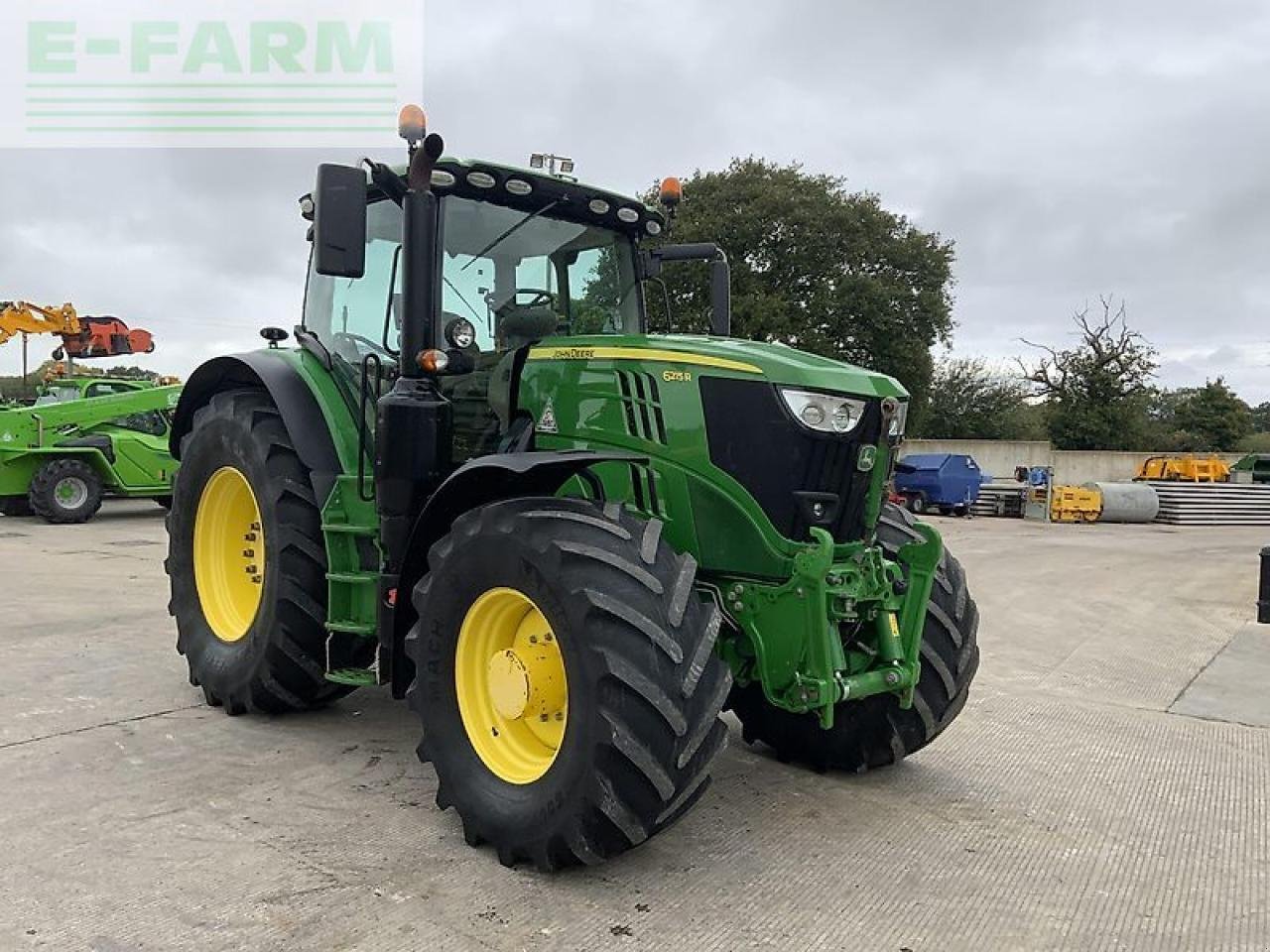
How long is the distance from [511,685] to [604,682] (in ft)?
1.69

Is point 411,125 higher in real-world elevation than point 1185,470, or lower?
higher

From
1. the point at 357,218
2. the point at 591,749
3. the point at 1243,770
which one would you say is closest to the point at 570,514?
the point at 591,749

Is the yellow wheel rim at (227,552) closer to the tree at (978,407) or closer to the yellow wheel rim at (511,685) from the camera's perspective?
the yellow wheel rim at (511,685)

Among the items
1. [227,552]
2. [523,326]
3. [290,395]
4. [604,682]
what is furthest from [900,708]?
[227,552]

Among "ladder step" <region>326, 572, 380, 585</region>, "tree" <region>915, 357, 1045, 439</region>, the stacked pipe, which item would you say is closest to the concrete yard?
"ladder step" <region>326, 572, 380, 585</region>

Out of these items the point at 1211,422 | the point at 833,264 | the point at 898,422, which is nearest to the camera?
the point at 898,422

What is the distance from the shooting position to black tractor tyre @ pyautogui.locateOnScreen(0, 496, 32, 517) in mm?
15391

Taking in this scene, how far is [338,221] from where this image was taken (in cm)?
379

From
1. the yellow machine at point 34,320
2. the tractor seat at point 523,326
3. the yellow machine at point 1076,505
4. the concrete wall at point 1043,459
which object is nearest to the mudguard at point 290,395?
the tractor seat at point 523,326

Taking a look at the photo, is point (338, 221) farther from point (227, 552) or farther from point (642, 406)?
point (227, 552)

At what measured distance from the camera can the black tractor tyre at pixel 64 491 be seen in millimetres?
14469

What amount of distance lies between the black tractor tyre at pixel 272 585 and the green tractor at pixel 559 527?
0.01 m

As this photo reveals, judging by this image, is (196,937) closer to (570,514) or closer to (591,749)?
(591,749)

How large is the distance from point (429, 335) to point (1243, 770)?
4.06 metres
